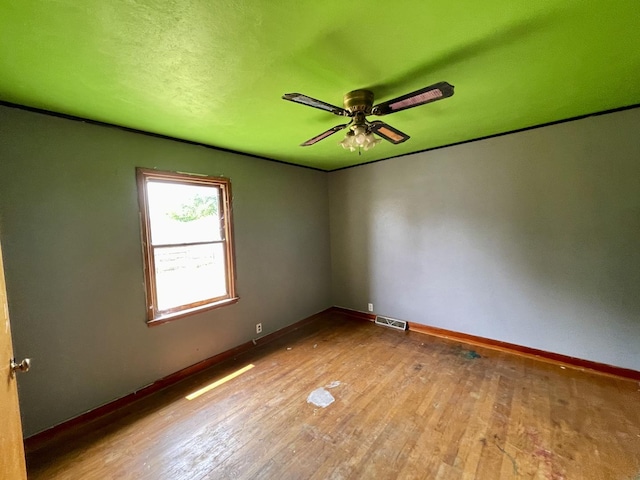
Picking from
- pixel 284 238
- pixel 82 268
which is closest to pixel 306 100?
pixel 82 268

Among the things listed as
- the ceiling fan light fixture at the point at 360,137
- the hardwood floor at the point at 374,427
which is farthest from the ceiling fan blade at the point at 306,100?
the hardwood floor at the point at 374,427

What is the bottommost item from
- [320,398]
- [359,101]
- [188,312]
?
[320,398]

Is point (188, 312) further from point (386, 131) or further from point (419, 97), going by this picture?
point (419, 97)

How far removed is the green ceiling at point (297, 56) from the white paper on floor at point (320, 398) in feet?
7.99

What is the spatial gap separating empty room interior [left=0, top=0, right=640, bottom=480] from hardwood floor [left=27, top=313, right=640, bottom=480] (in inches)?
0.7

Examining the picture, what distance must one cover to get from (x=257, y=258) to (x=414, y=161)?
98.6 inches

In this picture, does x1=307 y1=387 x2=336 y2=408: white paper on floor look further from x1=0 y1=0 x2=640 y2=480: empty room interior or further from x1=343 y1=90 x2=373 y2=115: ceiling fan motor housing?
x1=343 y1=90 x2=373 y2=115: ceiling fan motor housing

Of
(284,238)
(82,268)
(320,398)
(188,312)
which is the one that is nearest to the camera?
(82,268)

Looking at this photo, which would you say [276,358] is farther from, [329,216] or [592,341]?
[592,341]

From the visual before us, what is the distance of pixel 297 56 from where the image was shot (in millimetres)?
1385

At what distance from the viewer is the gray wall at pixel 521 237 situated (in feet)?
7.80

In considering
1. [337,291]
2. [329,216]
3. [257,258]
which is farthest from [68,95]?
[337,291]

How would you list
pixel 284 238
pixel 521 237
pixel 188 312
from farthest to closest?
pixel 284 238, pixel 521 237, pixel 188 312

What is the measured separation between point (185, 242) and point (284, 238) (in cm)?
137
